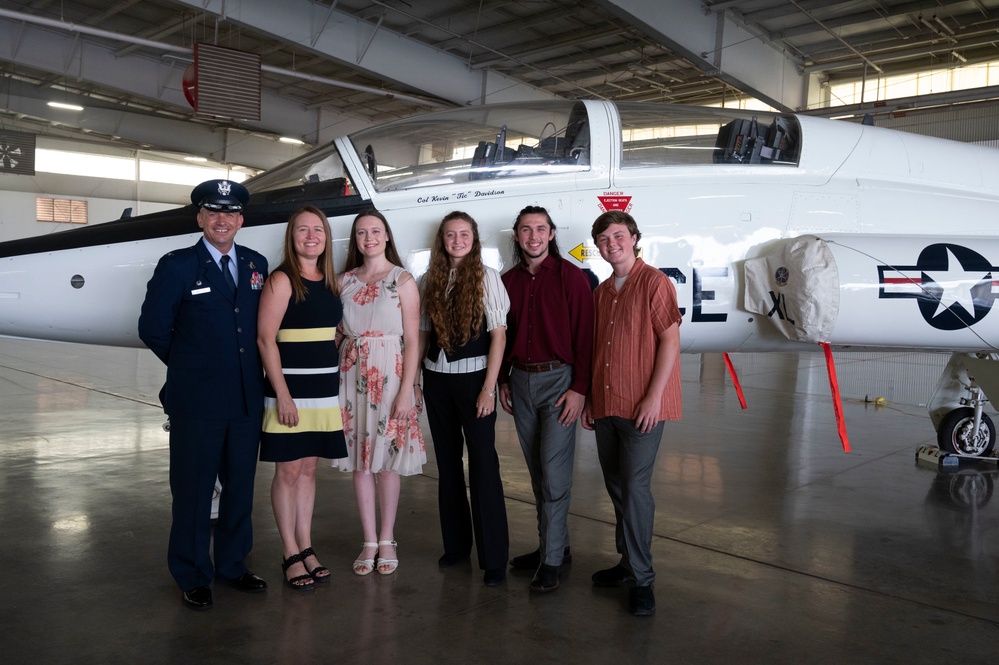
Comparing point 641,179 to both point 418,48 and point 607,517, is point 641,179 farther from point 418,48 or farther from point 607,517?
point 418,48

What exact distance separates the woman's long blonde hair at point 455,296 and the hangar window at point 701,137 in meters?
1.43

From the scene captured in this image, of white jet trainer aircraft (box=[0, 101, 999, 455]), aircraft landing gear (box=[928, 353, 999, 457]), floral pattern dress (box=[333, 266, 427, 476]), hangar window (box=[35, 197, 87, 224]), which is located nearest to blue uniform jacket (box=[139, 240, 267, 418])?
floral pattern dress (box=[333, 266, 427, 476])

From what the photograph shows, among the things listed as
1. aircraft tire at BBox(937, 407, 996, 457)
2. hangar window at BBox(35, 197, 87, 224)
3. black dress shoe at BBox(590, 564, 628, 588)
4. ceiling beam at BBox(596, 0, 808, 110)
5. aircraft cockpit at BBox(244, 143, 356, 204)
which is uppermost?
ceiling beam at BBox(596, 0, 808, 110)

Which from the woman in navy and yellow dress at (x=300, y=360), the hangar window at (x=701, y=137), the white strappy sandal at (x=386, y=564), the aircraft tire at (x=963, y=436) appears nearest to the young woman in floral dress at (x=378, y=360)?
the woman in navy and yellow dress at (x=300, y=360)

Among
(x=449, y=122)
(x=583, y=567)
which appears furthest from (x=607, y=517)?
(x=449, y=122)

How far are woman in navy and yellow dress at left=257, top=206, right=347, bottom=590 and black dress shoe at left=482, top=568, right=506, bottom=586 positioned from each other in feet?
2.64

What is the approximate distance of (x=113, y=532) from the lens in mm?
4410

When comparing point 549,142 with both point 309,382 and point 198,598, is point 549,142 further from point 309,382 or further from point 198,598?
point 198,598

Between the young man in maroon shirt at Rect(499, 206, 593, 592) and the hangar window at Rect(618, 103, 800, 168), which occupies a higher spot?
the hangar window at Rect(618, 103, 800, 168)

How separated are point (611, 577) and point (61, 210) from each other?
28045 millimetres

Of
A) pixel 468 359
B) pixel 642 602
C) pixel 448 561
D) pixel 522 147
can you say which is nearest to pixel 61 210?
pixel 522 147

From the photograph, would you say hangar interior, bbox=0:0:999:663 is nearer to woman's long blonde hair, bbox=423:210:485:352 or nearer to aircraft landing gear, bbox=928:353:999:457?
aircraft landing gear, bbox=928:353:999:457

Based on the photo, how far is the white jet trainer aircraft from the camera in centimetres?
401

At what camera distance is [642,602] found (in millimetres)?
3387
